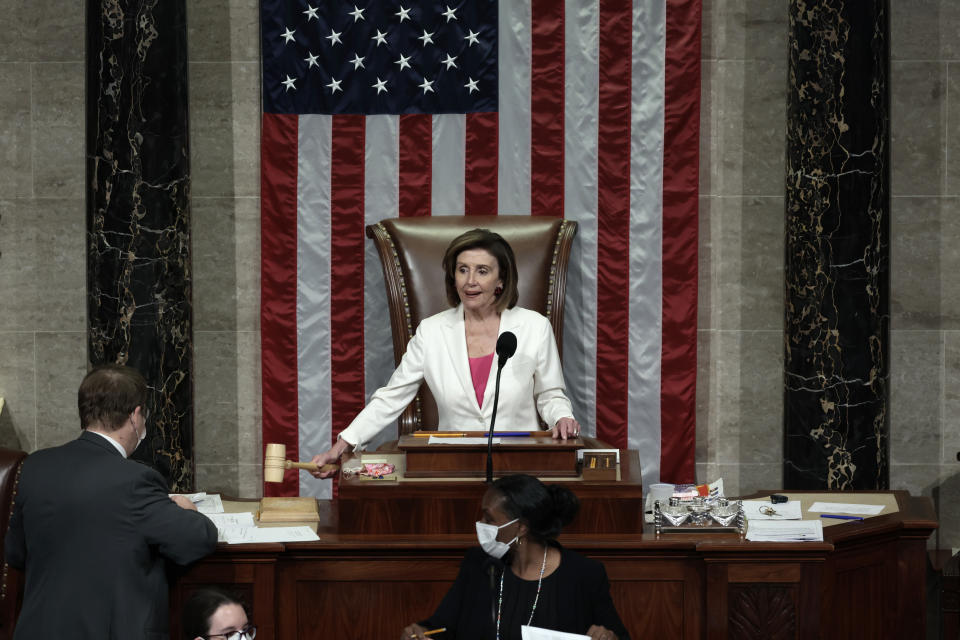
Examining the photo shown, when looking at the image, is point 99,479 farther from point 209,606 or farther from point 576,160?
point 576,160

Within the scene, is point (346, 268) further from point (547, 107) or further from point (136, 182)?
point (547, 107)

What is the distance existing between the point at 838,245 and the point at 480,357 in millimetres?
2127

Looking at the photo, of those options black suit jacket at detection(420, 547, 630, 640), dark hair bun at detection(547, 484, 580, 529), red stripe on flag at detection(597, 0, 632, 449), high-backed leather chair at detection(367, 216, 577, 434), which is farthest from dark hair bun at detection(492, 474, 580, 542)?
red stripe on flag at detection(597, 0, 632, 449)

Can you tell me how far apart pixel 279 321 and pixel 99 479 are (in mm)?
3102

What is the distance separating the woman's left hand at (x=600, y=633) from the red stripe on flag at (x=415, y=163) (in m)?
3.42

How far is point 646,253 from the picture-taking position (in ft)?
20.8

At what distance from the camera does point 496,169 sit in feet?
20.8

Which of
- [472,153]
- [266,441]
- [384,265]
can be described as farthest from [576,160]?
[266,441]

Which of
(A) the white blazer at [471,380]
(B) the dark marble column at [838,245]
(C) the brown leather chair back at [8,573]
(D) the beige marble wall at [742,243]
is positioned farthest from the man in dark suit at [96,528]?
(D) the beige marble wall at [742,243]

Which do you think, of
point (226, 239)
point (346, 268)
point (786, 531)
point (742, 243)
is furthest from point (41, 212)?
Result: point (786, 531)

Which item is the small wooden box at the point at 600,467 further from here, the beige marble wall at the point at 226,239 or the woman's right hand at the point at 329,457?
the beige marble wall at the point at 226,239

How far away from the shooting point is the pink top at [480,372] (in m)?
5.14

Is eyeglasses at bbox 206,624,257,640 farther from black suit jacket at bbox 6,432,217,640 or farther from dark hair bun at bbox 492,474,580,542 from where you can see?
dark hair bun at bbox 492,474,580,542

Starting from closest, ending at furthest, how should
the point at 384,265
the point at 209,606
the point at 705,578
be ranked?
1. the point at 209,606
2. the point at 705,578
3. the point at 384,265
